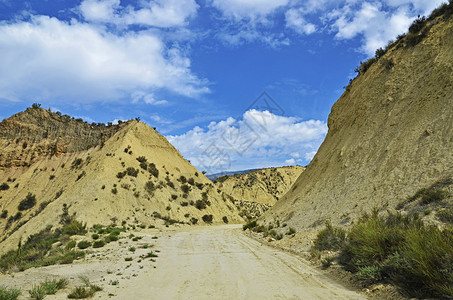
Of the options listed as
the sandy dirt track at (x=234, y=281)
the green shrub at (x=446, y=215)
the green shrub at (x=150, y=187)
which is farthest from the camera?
the green shrub at (x=150, y=187)

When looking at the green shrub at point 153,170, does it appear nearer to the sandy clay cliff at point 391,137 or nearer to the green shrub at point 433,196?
the sandy clay cliff at point 391,137

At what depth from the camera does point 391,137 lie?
54.2 ft

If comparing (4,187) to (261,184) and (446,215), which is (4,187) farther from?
(261,184)

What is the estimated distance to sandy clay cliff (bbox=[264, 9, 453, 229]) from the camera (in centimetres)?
1309

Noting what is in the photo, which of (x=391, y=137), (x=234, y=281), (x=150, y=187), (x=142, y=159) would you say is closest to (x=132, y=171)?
(x=150, y=187)

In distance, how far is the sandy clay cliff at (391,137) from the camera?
13.1 m

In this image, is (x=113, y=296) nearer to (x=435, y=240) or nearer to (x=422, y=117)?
(x=435, y=240)

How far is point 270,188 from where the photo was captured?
8531 centimetres

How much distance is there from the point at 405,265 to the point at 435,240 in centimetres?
82

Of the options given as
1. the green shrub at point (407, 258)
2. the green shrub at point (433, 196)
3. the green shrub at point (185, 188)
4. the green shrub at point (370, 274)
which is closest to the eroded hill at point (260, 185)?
the green shrub at point (185, 188)

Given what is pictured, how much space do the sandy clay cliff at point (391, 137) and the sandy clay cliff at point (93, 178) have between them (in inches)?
725

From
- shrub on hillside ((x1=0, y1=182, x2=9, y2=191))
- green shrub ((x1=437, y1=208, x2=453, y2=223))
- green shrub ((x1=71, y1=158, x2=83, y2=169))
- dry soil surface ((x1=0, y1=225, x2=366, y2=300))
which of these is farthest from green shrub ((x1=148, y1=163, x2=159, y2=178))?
green shrub ((x1=437, y1=208, x2=453, y2=223))

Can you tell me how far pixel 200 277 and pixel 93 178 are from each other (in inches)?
1157

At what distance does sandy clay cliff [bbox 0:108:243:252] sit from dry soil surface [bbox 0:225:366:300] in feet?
62.1
